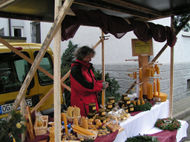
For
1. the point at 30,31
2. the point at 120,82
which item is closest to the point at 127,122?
the point at 120,82

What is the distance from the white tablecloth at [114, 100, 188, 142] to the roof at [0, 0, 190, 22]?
183cm

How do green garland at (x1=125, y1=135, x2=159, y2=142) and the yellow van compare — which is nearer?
green garland at (x1=125, y1=135, x2=159, y2=142)

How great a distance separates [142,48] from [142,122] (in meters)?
1.52

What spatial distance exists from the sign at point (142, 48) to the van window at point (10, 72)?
226 cm

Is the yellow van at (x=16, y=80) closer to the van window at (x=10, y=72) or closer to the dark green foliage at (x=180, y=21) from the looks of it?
the van window at (x=10, y=72)

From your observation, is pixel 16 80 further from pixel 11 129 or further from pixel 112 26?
pixel 112 26

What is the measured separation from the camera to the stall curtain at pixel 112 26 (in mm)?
2151

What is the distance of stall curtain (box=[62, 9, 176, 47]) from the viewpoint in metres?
2.15

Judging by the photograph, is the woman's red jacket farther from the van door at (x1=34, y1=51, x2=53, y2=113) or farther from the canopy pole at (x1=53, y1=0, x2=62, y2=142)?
the van door at (x1=34, y1=51, x2=53, y2=113)

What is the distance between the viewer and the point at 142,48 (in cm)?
372

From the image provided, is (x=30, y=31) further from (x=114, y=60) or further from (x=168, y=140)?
(x=168, y=140)

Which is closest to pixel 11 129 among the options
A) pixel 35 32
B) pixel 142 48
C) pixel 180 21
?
pixel 142 48

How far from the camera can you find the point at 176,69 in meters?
6.61

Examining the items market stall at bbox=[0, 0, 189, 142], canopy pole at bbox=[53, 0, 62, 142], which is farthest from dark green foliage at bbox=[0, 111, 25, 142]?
canopy pole at bbox=[53, 0, 62, 142]
